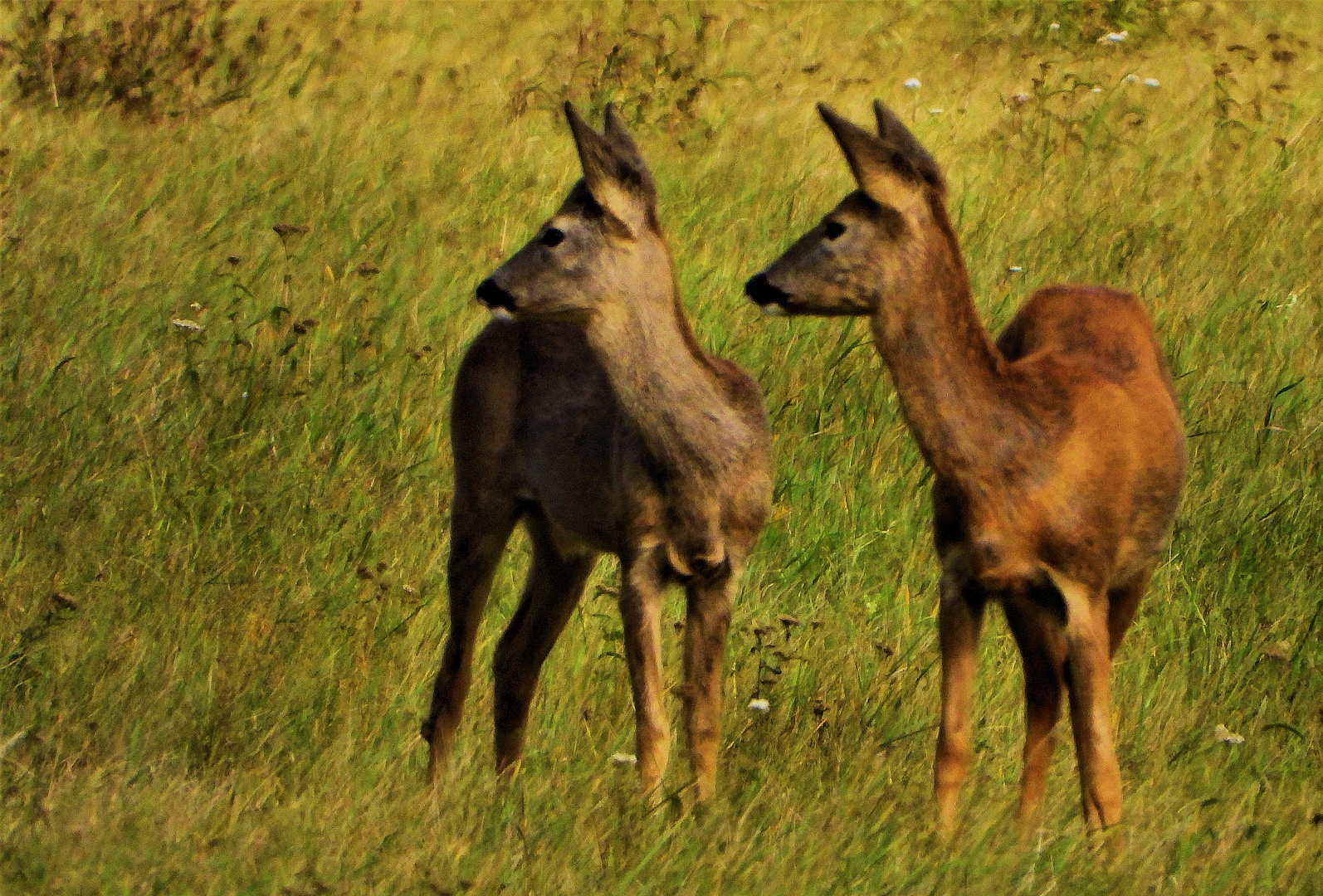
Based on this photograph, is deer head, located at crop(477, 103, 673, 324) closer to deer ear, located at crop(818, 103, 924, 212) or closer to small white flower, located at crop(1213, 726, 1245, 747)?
deer ear, located at crop(818, 103, 924, 212)

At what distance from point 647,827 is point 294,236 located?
14.6ft

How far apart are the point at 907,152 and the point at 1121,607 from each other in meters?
1.44

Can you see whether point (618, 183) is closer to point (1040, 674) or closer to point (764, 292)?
point (764, 292)

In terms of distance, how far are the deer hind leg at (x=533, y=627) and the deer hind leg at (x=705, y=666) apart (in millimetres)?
644

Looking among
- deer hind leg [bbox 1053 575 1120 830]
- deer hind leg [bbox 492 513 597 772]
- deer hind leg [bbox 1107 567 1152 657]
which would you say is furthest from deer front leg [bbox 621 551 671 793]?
deer hind leg [bbox 1107 567 1152 657]

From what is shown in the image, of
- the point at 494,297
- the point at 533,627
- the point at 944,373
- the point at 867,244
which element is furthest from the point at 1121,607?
the point at 494,297

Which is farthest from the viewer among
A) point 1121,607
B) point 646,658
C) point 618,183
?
point 1121,607

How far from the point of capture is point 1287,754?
5531 millimetres

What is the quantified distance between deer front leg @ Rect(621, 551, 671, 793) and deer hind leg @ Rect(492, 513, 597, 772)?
0.62 meters

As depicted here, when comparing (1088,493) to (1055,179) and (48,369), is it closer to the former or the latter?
(48,369)

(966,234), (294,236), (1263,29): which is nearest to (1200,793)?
(966,234)

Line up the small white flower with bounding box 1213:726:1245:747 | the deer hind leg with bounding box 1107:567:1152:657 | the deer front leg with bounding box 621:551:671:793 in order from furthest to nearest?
1. the deer hind leg with bounding box 1107:567:1152:657
2. the small white flower with bounding box 1213:726:1245:747
3. the deer front leg with bounding box 621:551:671:793

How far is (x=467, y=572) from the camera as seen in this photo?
5.81m

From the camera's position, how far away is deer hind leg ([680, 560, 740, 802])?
5.16 metres
